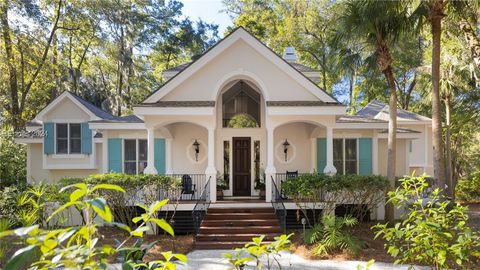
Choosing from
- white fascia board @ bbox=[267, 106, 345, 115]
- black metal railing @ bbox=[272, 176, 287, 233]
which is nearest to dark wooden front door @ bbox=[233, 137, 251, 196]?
black metal railing @ bbox=[272, 176, 287, 233]

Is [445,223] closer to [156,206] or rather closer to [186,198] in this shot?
[156,206]

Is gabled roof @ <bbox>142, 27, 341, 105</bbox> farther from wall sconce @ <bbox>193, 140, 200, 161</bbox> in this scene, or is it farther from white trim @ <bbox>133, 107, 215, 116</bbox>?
wall sconce @ <bbox>193, 140, 200, 161</bbox>

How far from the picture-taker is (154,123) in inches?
512

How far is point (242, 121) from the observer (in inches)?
631

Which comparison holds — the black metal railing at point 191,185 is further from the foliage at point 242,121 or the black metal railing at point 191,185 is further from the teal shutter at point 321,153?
the teal shutter at point 321,153

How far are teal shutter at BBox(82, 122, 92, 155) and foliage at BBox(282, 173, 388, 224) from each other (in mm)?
9766

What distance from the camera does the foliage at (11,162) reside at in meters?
19.0

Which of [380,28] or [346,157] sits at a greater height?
[380,28]

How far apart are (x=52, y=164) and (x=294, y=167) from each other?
11.1 m

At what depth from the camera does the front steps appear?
1090 cm

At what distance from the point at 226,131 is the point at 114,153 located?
4919 millimetres

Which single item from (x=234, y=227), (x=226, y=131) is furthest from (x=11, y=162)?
(x=234, y=227)

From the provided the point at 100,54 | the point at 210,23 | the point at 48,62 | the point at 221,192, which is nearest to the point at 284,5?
the point at 210,23

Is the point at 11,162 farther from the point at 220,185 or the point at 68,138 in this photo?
the point at 220,185
